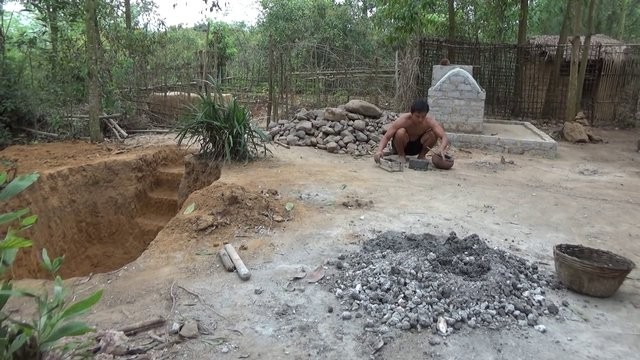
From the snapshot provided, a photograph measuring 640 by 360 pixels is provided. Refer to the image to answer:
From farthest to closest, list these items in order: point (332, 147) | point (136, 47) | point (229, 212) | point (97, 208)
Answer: point (136, 47), point (332, 147), point (97, 208), point (229, 212)

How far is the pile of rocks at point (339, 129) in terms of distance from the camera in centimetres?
808

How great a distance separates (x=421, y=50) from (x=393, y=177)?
618 centimetres

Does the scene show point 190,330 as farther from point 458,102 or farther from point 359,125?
point 458,102

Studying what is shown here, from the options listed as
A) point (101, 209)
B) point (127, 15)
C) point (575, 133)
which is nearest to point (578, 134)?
point (575, 133)

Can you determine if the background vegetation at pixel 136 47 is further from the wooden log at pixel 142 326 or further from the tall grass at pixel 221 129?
the wooden log at pixel 142 326

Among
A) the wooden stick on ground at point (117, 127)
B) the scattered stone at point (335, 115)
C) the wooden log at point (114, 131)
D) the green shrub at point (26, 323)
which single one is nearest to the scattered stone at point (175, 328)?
the green shrub at point (26, 323)

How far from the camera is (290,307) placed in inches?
118

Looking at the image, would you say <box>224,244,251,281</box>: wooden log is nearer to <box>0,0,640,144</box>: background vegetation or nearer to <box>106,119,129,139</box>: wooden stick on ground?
<box>0,0,640,144</box>: background vegetation

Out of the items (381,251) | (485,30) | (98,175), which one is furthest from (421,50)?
(381,251)

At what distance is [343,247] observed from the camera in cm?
385

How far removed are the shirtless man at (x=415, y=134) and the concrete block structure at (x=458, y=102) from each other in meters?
1.99

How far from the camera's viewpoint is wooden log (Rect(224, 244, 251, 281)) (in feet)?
11.0

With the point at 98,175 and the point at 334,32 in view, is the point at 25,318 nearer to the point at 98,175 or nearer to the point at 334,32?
the point at 98,175

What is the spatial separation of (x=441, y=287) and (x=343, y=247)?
1.01 meters
